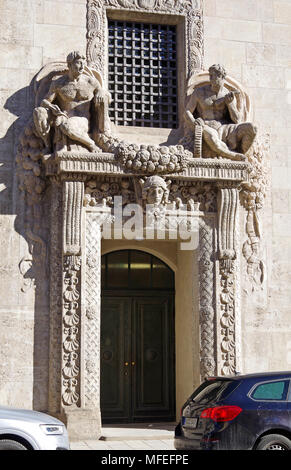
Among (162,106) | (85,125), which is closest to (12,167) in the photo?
(85,125)

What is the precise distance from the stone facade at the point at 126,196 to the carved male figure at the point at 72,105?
4 centimetres

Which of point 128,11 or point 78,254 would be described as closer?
point 78,254

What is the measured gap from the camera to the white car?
27.6 feet

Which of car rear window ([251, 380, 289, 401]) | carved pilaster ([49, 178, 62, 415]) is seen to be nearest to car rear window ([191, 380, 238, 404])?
car rear window ([251, 380, 289, 401])

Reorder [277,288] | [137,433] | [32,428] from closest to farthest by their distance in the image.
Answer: [32,428]
[137,433]
[277,288]

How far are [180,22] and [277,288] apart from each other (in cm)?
566

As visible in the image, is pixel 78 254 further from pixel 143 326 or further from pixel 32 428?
pixel 32 428

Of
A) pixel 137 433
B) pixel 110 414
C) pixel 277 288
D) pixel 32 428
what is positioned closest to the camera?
pixel 32 428

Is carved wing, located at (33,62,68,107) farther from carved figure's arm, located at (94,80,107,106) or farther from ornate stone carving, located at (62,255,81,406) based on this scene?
ornate stone carving, located at (62,255,81,406)

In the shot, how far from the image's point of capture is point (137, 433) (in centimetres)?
1297

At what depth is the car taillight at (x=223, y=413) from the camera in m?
8.73

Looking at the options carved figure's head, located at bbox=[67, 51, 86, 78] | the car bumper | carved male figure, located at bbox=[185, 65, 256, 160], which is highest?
carved figure's head, located at bbox=[67, 51, 86, 78]

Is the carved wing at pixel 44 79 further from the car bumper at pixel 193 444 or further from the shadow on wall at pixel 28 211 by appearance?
the car bumper at pixel 193 444

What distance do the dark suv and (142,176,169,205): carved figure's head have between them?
463cm
